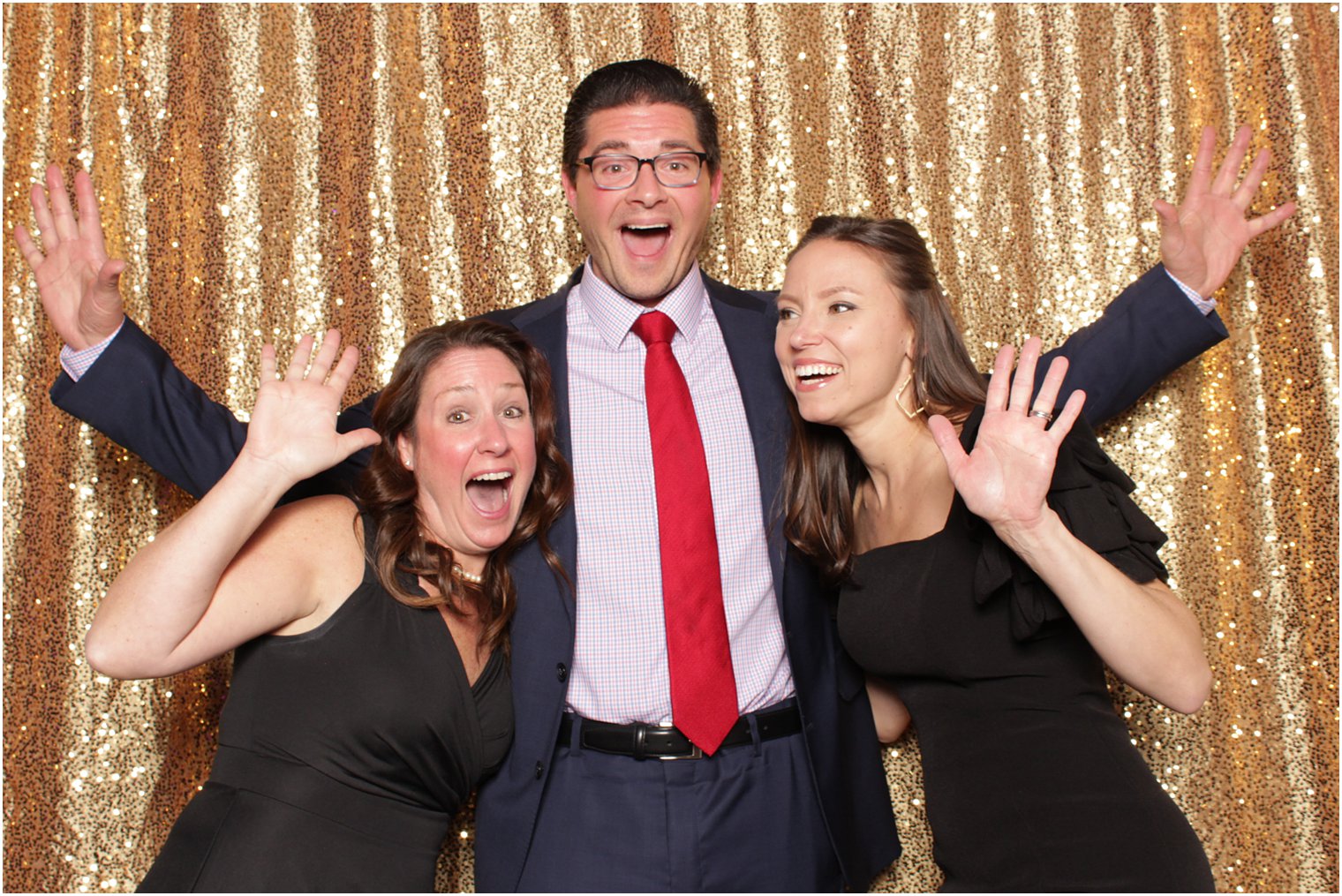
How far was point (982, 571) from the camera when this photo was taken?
1.40m

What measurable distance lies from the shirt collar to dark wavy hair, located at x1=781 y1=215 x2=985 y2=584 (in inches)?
8.0

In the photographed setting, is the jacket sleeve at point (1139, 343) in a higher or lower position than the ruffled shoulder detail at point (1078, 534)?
higher

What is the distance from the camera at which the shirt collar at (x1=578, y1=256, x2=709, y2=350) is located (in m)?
1.74

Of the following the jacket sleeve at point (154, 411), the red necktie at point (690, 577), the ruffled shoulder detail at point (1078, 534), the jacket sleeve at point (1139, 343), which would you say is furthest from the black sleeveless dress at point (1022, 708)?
the jacket sleeve at point (154, 411)

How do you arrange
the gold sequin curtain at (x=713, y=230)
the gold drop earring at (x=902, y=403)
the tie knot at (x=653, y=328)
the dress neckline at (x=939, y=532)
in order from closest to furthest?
the dress neckline at (x=939, y=532) < the gold drop earring at (x=902, y=403) < the tie knot at (x=653, y=328) < the gold sequin curtain at (x=713, y=230)

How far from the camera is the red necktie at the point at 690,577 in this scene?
1.55 metres

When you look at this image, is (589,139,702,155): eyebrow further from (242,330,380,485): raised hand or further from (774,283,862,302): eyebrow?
(242,330,380,485): raised hand

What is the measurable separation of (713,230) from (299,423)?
106cm

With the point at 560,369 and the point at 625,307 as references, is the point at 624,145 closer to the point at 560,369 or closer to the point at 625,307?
the point at 625,307

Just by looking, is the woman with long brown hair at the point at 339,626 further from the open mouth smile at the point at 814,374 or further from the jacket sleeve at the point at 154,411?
the open mouth smile at the point at 814,374

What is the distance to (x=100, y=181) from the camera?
79.5 inches

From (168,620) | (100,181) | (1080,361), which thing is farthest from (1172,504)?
(100,181)

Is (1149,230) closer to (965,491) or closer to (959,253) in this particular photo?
(959,253)

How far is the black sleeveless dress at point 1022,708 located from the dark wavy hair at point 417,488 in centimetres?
50
